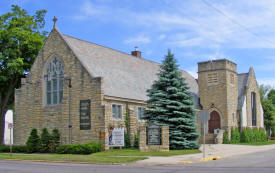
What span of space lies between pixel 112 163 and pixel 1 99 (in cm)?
2533

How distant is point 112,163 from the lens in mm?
18828

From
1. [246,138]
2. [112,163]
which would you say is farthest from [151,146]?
[246,138]

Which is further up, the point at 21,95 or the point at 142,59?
the point at 142,59

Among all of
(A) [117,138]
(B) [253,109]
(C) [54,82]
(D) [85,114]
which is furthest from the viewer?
(B) [253,109]

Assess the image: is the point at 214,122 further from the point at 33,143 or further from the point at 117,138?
the point at 33,143

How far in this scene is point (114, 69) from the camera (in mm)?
33312

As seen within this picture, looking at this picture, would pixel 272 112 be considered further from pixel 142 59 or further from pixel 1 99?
pixel 1 99

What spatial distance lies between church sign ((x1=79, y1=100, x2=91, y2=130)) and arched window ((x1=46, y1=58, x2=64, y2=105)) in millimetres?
2815

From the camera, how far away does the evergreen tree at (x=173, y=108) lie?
88.2 feet

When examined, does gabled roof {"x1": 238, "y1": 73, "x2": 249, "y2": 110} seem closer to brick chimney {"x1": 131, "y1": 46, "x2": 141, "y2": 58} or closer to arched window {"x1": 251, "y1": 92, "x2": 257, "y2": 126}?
arched window {"x1": 251, "y1": 92, "x2": 257, "y2": 126}

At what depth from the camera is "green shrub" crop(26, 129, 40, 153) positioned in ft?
95.9

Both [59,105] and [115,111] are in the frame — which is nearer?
[115,111]

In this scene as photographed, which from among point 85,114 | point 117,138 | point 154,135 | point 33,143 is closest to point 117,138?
point 117,138

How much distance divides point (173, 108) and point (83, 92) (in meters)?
6.91
